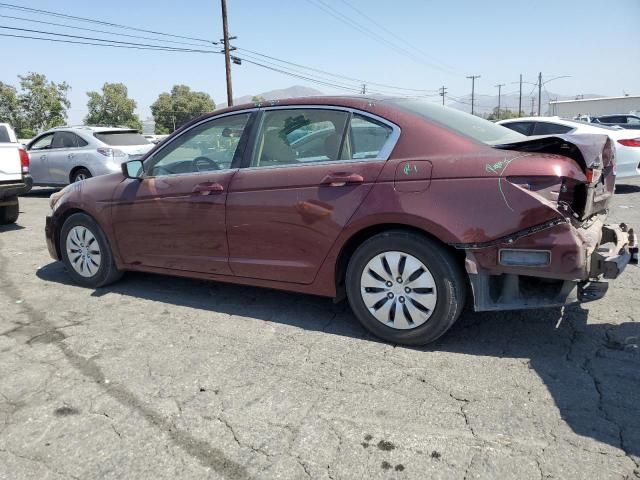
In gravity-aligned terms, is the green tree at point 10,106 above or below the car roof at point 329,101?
above

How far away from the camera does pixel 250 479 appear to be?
2326 millimetres

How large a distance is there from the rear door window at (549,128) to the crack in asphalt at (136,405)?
9.01m

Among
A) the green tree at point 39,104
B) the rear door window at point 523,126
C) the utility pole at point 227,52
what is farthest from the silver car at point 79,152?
the green tree at point 39,104

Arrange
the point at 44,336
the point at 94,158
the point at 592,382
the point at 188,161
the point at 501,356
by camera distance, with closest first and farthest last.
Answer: the point at 592,382
the point at 501,356
the point at 44,336
the point at 188,161
the point at 94,158

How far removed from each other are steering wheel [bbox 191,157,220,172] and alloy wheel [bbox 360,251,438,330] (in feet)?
5.23

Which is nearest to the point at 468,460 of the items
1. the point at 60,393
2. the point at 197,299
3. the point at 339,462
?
the point at 339,462

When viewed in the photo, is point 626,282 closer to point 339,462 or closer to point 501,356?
point 501,356

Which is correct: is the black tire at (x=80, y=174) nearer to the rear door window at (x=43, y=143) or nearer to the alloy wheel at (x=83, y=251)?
the rear door window at (x=43, y=143)

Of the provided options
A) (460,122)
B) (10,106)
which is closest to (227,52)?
(460,122)

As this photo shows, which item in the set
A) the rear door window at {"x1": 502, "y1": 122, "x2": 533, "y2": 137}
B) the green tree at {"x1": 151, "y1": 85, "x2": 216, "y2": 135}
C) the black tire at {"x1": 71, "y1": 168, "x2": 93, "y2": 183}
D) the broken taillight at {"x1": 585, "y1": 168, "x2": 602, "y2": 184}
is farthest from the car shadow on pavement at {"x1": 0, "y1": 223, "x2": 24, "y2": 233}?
the green tree at {"x1": 151, "y1": 85, "x2": 216, "y2": 135}

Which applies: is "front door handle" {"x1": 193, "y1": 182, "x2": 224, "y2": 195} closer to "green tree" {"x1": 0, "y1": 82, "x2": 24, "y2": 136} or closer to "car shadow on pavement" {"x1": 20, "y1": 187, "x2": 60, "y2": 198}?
"car shadow on pavement" {"x1": 20, "y1": 187, "x2": 60, "y2": 198}

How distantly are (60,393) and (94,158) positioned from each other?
9.50m

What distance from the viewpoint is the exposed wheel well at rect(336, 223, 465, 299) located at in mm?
3396

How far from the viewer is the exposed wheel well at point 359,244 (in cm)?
340
